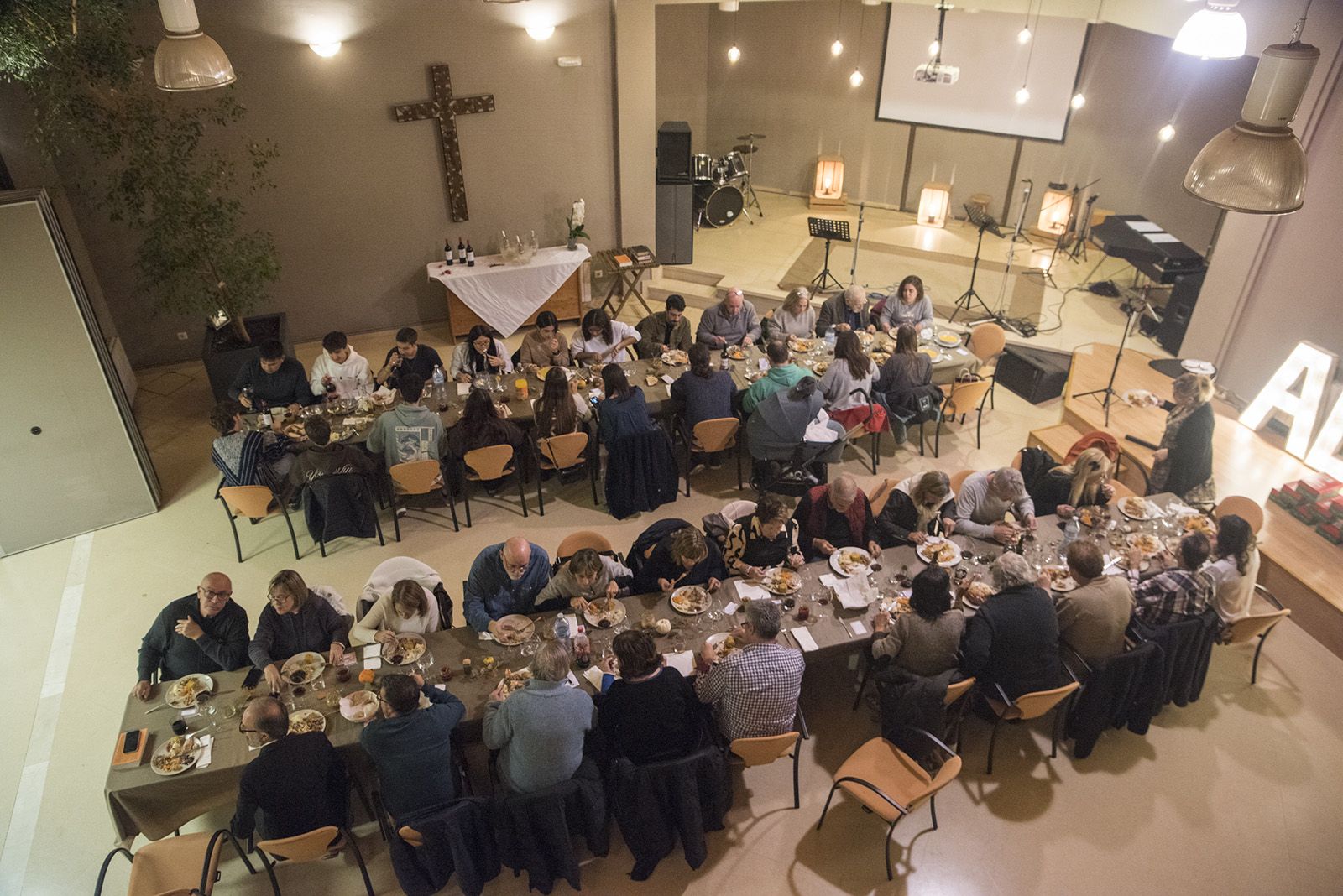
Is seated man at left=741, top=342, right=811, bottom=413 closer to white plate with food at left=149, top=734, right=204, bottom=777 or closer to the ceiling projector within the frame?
white plate with food at left=149, top=734, right=204, bottom=777

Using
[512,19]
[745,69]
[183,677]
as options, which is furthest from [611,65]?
[183,677]

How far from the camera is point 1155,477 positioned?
6.84 metres

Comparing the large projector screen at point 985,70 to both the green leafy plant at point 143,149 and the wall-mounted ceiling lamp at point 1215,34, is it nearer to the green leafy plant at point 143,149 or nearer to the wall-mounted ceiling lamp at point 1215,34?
Answer: the wall-mounted ceiling lamp at point 1215,34

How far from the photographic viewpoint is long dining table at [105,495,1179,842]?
4.39 meters

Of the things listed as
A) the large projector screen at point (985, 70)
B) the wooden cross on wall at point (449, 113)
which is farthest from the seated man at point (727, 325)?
the large projector screen at point (985, 70)

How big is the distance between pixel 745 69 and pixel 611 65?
17.3ft

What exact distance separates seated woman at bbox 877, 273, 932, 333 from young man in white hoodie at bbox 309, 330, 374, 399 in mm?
5164

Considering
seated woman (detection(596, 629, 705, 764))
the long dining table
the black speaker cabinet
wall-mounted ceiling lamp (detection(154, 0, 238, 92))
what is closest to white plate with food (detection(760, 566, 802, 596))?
the long dining table

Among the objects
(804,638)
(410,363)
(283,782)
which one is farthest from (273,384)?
(804,638)

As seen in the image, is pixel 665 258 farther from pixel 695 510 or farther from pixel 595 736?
pixel 595 736

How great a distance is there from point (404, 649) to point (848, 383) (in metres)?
4.38

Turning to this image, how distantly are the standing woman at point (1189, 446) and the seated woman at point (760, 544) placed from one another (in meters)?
3.26

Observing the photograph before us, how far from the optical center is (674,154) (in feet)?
36.6

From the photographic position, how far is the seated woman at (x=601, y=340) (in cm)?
819
